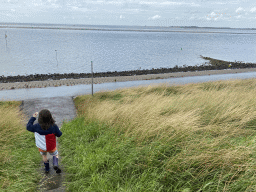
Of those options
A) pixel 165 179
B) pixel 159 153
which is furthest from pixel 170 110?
pixel 165 179

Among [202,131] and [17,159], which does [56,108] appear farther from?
[202,131]

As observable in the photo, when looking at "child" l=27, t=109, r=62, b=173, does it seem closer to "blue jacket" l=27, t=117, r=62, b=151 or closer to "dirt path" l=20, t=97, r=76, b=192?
"blue jacket" l=27, t=117, r=62, b=151

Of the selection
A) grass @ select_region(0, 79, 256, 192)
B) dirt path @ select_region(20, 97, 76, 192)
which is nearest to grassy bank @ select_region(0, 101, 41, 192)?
grass @ select_region(0, 79, 256, 192)

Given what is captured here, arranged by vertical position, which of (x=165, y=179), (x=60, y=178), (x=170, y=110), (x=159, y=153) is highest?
(x=170, y=110)

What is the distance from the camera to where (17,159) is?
4.34 m

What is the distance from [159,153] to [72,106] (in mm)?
8009

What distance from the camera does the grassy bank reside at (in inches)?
137

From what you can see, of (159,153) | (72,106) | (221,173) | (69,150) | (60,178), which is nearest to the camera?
(221,173)

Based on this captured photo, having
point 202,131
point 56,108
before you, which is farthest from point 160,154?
point 56,108

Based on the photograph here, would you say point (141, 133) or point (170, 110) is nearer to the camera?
point (141, 133)

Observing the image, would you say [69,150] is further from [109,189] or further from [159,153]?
[159,153]

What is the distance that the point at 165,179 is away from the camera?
3.16m

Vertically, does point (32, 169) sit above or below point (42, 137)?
below

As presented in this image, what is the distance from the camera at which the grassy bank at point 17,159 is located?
3.47 meters
